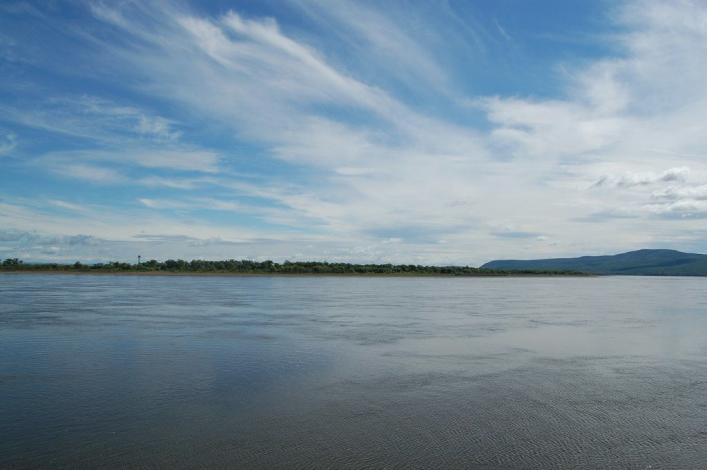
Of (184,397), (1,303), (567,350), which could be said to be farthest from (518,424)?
(1,303)

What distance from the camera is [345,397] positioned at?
1072cm

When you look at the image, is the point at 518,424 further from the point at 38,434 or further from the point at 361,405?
the point at 38,434

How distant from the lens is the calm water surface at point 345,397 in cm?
776

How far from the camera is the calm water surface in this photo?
776cm

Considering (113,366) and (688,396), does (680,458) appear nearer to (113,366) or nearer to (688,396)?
(688,396)

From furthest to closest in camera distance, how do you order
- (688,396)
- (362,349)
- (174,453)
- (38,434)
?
1. (362,349)
2. (688,396)
3. (38,434)
4. (174,453)

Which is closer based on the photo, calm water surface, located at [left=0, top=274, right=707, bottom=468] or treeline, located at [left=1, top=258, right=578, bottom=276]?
calm water surface, located at [left=0, top=274, right=707, bottom=468]

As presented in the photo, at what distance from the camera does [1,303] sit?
98.4 ft

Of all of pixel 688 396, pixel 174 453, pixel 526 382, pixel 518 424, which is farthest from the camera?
pixel 526 382

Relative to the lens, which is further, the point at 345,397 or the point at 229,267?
the point at 229,267

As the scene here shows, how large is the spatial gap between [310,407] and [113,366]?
6143 millimetres

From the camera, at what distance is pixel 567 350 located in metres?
16.9

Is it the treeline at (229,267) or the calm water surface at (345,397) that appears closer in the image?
the calm water surface at (345,397)

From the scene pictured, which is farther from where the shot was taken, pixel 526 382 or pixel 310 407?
pixel 526 382
